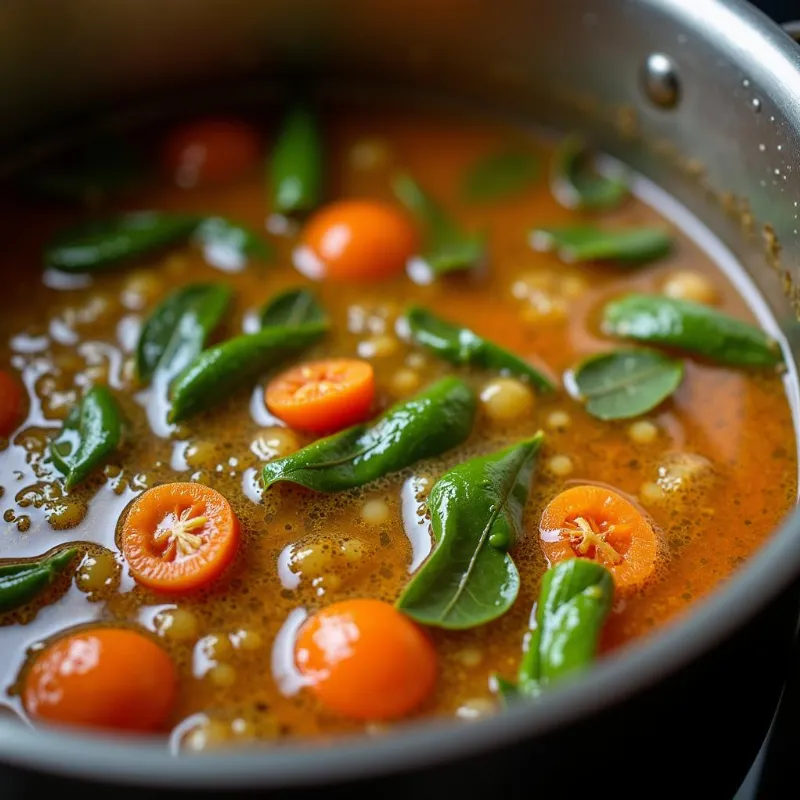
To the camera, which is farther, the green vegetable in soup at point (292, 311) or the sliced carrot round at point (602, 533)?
the green vegetable in soup at point (292, 311)

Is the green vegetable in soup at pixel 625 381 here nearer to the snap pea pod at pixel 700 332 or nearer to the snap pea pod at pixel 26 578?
the snap pea pod at pixel 700 332

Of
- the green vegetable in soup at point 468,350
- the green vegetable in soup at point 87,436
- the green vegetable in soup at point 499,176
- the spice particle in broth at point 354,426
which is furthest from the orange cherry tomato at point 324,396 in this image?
the green vegetable in soup at point 499,176

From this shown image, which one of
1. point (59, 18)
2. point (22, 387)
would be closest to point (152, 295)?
point (22, 387)

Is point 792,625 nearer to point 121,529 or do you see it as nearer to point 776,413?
point 776,413

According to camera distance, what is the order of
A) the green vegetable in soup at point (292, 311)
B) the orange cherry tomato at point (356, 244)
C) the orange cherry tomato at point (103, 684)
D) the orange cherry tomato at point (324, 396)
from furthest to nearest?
the orange cherry tomato at point (356, 244) < the green vegetable in soup at point (292, 311) < the orange cherry tomato at point (324, 396) < the orange cherry tomato at point (103, 684)

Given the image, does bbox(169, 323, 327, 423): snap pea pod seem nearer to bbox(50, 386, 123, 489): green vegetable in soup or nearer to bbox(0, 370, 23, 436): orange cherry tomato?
bbox(50, 386, 123, 489): green vegetable in soup

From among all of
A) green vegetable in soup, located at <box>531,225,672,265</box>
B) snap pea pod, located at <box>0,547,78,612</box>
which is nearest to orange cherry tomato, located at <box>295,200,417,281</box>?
green vegetable in soup, located at <box>531,225,672,265</box>

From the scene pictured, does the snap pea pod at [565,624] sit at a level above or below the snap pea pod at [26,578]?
above
